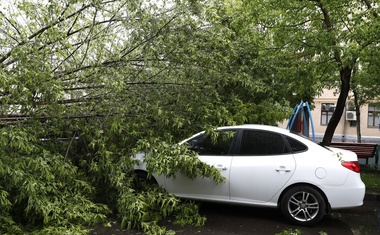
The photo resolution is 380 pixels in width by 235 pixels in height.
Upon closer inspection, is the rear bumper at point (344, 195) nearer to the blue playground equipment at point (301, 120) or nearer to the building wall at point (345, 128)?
the blue playground equipment at point (301, 120)

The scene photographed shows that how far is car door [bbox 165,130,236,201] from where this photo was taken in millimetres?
5473

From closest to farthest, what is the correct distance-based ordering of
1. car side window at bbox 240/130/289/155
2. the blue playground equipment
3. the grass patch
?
car side window at bbox 240/130/289/155 < the grass patch < the blue playground equipment

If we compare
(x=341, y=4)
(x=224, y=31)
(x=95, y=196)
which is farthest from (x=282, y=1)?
(x=95, y=196)

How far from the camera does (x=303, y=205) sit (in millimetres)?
5207

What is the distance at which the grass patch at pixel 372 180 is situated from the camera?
7.74 metres

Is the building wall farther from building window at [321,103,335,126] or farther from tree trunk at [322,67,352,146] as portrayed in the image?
tree trunk at [322,67,352,146]

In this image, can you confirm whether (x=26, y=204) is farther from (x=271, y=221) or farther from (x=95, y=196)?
(x=271, y=221)

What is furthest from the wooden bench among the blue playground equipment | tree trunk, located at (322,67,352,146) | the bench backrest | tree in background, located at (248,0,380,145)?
tree in background, located at (248,0,380,145)

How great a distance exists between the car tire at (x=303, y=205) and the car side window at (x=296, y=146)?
1.82 ft

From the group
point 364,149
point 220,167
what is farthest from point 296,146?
point 364,149

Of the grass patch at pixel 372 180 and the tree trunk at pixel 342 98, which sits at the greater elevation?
the tree trunk at pixel 342 98

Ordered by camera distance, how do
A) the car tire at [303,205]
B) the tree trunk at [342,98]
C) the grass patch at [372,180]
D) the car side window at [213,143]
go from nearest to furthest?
1. the car tire at [303,205]
2. the car side window at [213,143]
3. the grass patch at [372,180]
4. the tree trunk at [342,98]

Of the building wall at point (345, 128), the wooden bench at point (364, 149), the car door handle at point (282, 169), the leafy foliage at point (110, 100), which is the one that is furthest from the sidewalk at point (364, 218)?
the building wall at point (345, 128)

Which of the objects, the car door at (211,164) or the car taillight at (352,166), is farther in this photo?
the car door at (211,164)
